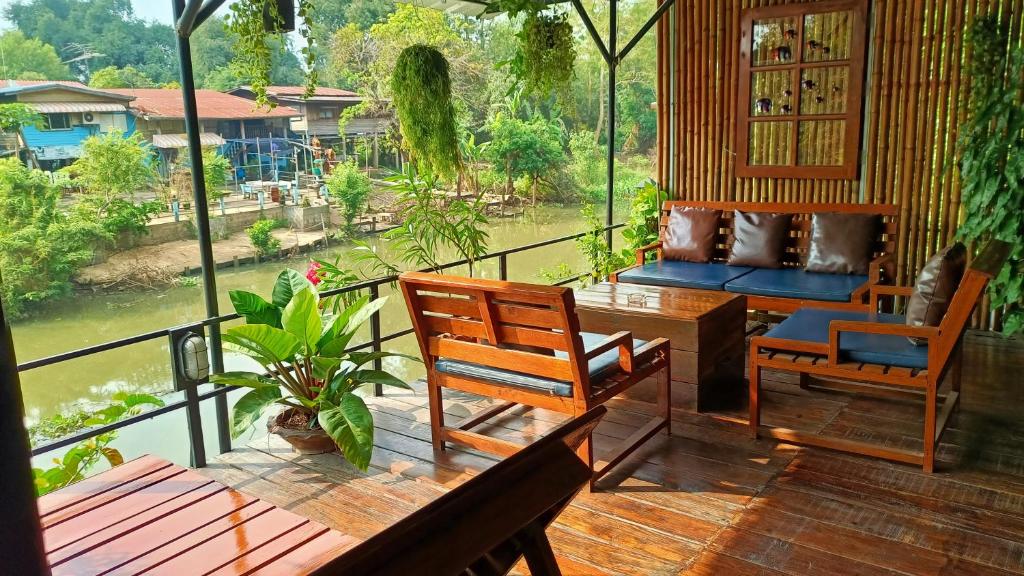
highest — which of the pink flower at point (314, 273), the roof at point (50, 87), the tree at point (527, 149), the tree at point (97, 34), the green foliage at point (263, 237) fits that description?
the tree at point (97, 34)

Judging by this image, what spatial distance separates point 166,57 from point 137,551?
1591 cm

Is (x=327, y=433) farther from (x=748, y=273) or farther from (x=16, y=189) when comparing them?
(x=16, y=189)

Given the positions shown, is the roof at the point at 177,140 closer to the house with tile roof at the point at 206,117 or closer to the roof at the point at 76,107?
the house with tile roof at the point at 206,117

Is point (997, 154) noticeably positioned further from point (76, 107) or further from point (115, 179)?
point (76, 107)

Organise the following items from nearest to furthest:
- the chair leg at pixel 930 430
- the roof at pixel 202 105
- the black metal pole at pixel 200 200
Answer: the chair leg at pixel 930 430 → the black metal pole at pixel 200 200 → the roof at pixel 202 105

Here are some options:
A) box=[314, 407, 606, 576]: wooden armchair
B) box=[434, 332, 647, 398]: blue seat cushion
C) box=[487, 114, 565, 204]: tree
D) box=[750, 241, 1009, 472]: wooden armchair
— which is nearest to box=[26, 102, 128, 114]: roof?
box=[487, 114, 565, 204]: tree

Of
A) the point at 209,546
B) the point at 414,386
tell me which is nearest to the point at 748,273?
the point at 414,386

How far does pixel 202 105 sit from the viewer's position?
1512cm

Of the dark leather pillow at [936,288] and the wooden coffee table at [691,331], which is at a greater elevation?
the dark leather pillow at [936,288]

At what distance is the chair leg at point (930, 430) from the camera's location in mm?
3449

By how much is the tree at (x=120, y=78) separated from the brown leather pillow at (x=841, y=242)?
1308 centimetres

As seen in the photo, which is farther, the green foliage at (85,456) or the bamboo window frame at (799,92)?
the bamboo window frame at (799,92)

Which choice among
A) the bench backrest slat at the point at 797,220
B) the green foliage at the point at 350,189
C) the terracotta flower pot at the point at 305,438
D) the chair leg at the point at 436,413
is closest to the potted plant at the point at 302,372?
the terracotta flower pot at the point at 305,438

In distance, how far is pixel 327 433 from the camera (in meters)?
3.69
